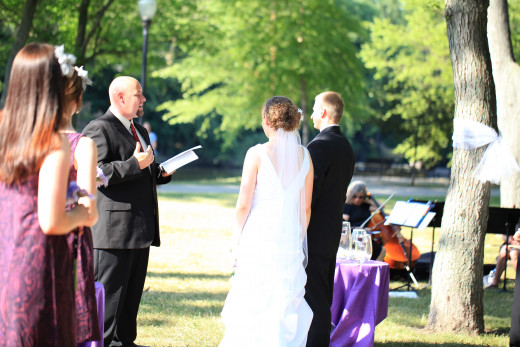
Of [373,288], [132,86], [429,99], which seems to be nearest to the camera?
[132,86]

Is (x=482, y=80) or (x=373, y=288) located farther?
(x=482, y=80)

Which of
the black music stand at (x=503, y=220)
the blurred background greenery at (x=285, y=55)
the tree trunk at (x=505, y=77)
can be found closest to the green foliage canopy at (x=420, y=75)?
the blurred background greenery at (x=285, y=55)

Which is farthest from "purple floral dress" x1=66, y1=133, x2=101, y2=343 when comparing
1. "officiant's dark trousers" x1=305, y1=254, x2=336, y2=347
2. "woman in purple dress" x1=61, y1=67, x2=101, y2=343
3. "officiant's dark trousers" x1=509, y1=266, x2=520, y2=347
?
"officiant's dark trousers" x1=509, y1=266, x2=520, y2=347

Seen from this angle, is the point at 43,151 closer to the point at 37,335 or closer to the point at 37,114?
the point at 37,114

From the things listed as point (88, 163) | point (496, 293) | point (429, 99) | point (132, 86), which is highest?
point (429, 99)

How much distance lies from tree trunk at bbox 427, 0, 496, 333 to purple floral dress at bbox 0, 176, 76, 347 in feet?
15.7

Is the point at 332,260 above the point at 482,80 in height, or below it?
below

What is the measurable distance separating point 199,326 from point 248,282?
6.16ft

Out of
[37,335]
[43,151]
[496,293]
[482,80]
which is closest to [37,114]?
[43,151]

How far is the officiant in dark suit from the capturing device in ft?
17.7

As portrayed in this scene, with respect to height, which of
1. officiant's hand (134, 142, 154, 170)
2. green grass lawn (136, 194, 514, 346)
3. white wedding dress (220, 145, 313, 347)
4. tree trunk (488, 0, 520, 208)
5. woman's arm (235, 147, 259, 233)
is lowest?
green grass lawn (136, 194, 514, 346)

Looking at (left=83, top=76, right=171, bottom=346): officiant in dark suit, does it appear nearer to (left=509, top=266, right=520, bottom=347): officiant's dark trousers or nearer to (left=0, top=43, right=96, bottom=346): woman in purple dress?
(left=0, top=43, right=96, bottom=346): woman in purple dress

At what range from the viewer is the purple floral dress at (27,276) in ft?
10.3

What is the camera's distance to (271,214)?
5.16 metres
